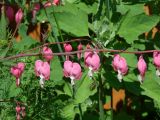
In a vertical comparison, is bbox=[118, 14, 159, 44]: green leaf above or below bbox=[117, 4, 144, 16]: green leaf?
below

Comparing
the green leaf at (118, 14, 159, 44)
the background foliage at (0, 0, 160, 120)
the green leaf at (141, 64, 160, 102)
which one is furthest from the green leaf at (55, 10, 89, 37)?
the green leaf at (141, 64, 160, 102)

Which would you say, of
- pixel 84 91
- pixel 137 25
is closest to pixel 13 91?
pixel 84 91

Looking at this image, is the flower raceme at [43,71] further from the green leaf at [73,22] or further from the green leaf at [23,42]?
the green leaf at [23,42]

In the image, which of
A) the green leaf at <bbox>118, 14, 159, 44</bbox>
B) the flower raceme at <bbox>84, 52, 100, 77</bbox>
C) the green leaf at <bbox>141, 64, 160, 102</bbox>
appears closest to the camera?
the flower raceme at <bbox>84, 52, 100, 77</bbox>

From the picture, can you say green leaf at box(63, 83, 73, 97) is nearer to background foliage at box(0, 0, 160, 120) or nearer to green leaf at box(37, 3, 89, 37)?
background foliage at box(0, 0, 160, 120)

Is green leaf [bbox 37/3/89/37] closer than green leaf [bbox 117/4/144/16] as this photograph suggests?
Yes

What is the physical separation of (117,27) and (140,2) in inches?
11.5

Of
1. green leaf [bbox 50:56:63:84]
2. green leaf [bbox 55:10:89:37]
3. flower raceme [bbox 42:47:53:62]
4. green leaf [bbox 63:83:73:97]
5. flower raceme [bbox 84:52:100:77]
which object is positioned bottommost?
green leaf [bbox 63:83:73:97]

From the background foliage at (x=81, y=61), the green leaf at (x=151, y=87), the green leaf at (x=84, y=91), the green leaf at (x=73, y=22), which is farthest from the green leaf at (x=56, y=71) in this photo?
the green leaf at (x=151, y=87)

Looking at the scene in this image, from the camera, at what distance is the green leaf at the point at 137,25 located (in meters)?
2.21

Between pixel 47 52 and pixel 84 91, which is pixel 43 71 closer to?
pixel 47 52

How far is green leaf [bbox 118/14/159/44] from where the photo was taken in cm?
221

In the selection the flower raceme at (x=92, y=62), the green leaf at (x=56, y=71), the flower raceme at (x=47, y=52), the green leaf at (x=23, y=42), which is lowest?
the green leaf at (x=56, y=71)

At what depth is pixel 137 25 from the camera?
7.32ft
